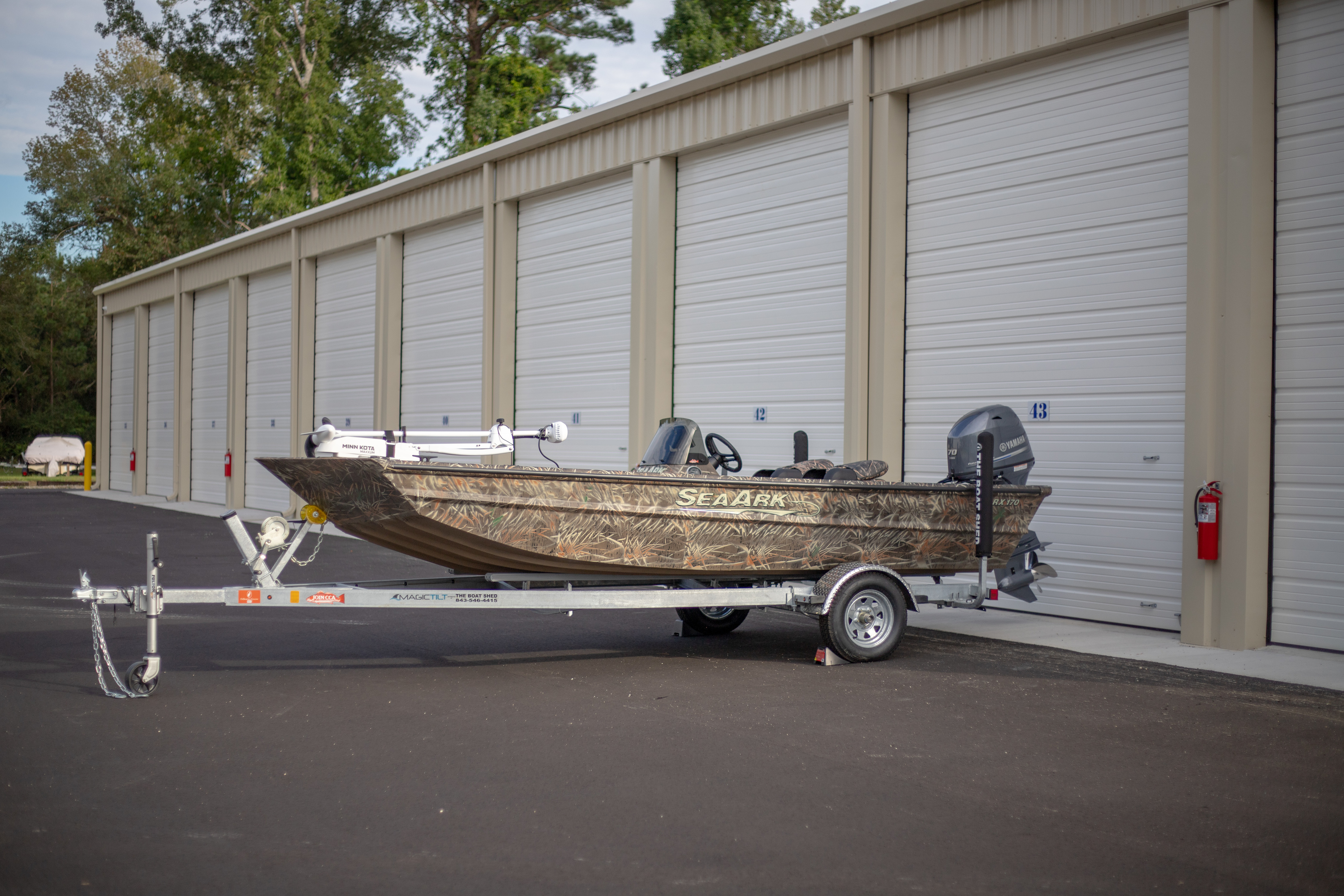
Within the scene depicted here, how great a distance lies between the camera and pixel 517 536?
6.72m

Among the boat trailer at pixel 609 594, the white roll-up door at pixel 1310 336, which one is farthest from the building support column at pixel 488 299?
the white roll-up door at pixel 1310 336

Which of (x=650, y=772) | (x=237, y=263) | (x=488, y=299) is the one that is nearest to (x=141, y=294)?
(x=237, y=263)

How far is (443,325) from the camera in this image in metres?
18.5

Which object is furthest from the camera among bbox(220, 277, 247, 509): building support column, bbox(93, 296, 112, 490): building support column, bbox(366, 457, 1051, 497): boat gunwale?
bbox(93, 296, 112, 490): building support column

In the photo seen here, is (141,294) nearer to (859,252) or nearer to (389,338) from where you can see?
(389,338)

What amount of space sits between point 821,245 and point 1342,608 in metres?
6.27

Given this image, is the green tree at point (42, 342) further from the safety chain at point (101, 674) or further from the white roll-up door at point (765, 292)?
the safety chain at point (101, 674)

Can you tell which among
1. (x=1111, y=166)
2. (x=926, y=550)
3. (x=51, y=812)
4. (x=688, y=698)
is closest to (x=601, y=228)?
(x=1111, y=166)

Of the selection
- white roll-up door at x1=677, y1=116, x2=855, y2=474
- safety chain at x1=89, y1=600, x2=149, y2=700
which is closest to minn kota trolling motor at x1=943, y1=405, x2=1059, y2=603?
white roll-up door at x1=677, y1=116, x2=855, y2=474

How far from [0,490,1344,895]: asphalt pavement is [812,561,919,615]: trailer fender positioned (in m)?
0.46

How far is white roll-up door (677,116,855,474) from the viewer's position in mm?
12078

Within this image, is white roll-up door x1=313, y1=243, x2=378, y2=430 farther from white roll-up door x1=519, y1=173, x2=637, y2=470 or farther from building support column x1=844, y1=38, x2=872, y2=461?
building support column x1=844, y1=38, x2=872, y2=461

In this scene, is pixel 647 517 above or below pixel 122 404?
below

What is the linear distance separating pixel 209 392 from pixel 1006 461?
2271cm
